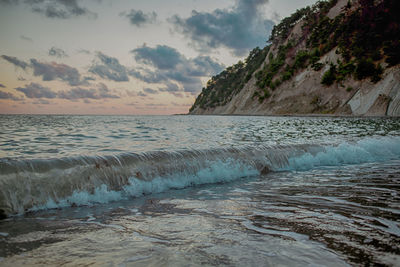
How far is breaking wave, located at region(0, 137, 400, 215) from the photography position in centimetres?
420

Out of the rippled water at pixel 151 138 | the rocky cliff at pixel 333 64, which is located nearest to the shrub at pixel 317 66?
the rocky cliff at pixel 333 64

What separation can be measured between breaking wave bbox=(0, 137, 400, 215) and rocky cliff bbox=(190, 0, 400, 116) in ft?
108

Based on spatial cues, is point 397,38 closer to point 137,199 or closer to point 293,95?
point 293,95

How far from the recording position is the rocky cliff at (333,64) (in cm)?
3803

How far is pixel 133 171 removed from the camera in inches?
211

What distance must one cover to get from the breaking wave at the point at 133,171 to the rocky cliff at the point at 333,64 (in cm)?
3306

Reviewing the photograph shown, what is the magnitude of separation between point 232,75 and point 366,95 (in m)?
78.8

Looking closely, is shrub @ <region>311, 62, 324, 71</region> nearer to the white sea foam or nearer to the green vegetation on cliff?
the green vegetation on cliff

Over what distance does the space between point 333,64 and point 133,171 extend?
49752mm

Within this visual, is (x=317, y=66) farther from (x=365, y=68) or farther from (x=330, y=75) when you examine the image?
(x=365, y=68)

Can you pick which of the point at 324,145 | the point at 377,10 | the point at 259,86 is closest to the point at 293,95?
the point at 259,86

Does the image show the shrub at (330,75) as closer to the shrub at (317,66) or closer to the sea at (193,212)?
the shrub at (317,66)

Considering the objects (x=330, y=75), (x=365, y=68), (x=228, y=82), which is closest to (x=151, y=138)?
(x=365, y=68)

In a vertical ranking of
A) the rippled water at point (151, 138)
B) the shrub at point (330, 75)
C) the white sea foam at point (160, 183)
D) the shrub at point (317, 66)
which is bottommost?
the white sea foam at point (160, 183)
